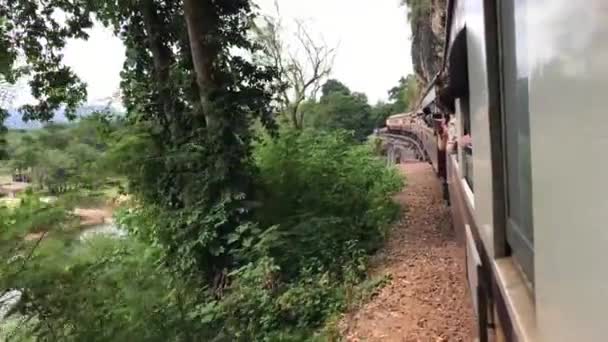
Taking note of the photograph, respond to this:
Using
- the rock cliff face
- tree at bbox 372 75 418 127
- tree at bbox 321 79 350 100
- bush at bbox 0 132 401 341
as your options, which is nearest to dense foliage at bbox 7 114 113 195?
bush at bbox 0 132 401 341

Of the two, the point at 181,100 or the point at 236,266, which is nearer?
the point at 236,266

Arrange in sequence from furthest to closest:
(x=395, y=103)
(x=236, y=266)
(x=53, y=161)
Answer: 1. (x=395, y=103)
2. (x=236, y=266)
3. (x=53, y=161)

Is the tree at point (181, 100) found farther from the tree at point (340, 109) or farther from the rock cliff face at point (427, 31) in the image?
the tree at point (340, 109)

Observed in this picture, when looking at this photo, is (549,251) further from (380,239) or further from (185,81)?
(185,81)

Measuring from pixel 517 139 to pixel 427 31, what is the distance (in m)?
23.7

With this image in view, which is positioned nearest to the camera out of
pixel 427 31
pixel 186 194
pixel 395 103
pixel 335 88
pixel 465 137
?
pixel 465 137

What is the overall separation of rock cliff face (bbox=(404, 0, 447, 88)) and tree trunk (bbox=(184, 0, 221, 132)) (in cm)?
1161

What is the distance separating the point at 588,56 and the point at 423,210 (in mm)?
10019

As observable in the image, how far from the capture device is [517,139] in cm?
183

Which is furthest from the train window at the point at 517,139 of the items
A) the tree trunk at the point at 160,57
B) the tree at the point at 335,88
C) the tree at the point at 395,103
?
the tree at the point at 395,103

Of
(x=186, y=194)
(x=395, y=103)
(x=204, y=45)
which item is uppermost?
(x=395, y=103)

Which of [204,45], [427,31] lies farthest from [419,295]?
[427,31]

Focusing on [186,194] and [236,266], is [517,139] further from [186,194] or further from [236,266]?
[186,194]

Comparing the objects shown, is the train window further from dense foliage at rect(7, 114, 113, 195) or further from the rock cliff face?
the rock cliff face
